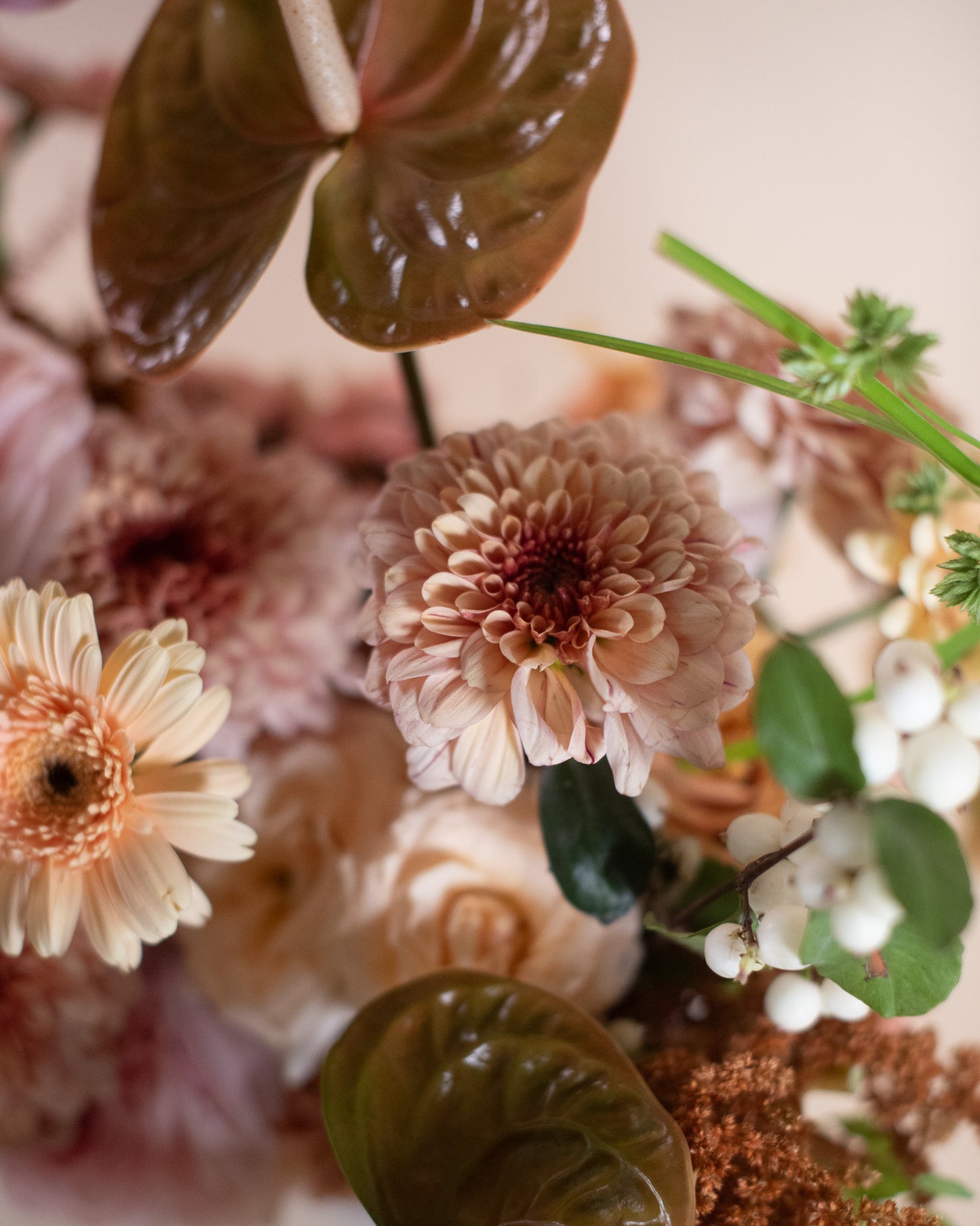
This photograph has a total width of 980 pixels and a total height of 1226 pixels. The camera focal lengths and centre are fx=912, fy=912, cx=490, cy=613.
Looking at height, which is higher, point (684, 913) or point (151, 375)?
point (151, 375)

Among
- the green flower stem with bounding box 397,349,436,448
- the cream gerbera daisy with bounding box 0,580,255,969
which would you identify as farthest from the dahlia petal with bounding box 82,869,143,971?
the green flower stem with bounding box 397,349,436,448

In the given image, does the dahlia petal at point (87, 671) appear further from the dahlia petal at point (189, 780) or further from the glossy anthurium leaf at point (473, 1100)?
the glossy anthurium leaf at point (473, 1100)

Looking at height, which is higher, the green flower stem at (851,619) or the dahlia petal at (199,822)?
the dahlia petal at (199,822)

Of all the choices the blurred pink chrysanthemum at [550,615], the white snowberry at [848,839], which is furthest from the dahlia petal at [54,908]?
the white snowberry at [848,839]

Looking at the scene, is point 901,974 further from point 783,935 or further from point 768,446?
point 768,446

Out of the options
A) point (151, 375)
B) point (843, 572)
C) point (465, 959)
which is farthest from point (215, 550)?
point (843, 572)

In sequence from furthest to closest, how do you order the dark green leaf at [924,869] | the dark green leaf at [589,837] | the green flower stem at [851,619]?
the green flower stem at [851,619]
the dark green leaf at [589,837]
the dark green leaf at [924,869]

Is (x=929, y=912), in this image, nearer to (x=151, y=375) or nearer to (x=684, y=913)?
(x=684, y=913)
